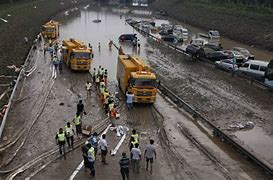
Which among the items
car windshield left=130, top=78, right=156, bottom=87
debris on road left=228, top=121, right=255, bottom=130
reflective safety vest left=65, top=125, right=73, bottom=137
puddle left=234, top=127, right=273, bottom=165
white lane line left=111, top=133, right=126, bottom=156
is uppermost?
car windshield left=130, top=78, right=156, bottom=87

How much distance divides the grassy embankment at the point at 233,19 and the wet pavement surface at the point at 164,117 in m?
20.9

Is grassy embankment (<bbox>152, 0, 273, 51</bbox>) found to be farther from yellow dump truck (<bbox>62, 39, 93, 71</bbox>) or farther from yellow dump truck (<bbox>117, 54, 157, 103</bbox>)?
yellow dump truck (<bbox>117, 54, 157, 103</bbox>)

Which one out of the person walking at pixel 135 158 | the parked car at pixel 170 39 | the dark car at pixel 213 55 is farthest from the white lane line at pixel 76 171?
the parked car at pixel 170 39

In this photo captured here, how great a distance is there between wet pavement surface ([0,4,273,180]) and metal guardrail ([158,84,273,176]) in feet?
1.33

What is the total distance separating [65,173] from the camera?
59.1 feet

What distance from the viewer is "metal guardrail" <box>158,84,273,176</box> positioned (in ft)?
63.2

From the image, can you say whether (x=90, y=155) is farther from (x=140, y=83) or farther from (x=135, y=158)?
(x=140, y=83)

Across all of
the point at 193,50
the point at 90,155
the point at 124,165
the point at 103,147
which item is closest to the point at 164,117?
the point at 103,147

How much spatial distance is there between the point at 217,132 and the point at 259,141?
99.1 inches

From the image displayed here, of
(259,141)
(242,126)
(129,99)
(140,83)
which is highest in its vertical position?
(140,83)

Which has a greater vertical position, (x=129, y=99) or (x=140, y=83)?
(x=140, y=83)

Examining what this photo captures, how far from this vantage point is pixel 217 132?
23.7 m

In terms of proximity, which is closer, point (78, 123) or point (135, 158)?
point (135, 158)

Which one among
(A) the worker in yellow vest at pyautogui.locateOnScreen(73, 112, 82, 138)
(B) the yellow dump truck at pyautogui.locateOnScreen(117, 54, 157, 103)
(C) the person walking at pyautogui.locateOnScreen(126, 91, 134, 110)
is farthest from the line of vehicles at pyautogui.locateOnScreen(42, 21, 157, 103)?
(A) the worker in yellow vest at pyautogui.locateOnScreen(73, 112, 82, 138)
